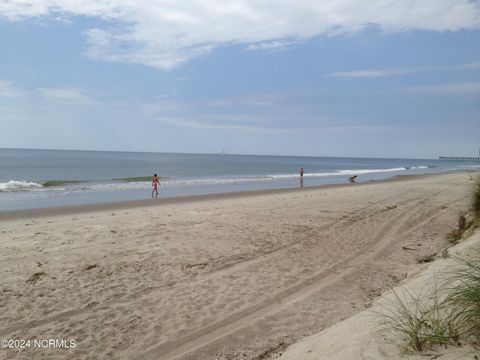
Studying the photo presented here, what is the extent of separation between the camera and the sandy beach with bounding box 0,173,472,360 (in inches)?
183

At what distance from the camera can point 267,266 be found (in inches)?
291

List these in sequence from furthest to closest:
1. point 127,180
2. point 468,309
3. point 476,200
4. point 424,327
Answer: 1. point 127,180
2. point 476,200
3. point 424,327
4. point 468,309

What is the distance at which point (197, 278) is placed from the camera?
21.8 ft

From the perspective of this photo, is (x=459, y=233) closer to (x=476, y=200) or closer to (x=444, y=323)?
(x=476, y=200)

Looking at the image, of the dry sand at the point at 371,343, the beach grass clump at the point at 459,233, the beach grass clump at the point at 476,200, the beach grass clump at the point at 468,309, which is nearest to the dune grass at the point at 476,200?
the beach grass clump at the point at 476,200

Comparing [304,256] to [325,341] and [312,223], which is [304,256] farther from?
[325,341]

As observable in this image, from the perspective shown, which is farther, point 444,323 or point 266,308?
point 266,308

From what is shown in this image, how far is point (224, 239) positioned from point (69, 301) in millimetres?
4262

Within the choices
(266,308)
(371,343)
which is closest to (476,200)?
(266,308)

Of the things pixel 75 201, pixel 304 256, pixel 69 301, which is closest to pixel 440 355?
pixel 69 301

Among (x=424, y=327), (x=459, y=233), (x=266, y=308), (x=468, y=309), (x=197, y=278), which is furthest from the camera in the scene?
(x=459, y=233)

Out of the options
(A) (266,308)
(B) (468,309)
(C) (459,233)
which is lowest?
(A) (266,308)

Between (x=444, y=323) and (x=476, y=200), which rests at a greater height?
(x=476, y=200)

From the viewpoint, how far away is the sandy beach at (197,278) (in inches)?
183
